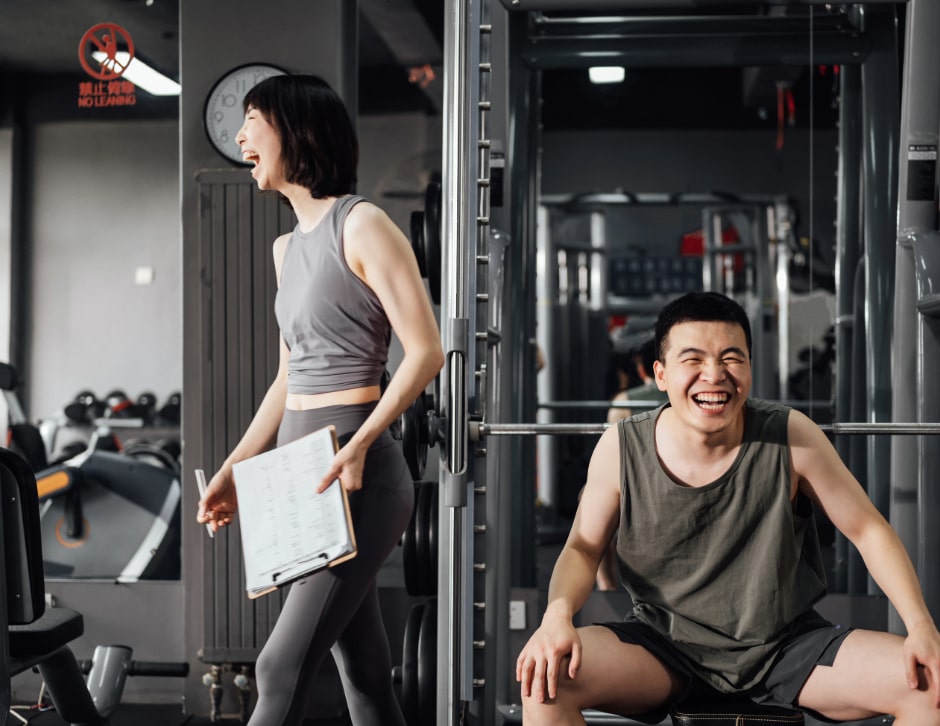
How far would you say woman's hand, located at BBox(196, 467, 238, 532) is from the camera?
1.92 m

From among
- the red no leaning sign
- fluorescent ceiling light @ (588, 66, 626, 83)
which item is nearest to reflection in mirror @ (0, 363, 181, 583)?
the red no leaning sign

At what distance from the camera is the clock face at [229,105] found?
10.2ft

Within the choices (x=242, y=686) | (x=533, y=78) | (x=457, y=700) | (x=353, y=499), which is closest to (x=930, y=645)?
(x=457, y=700)

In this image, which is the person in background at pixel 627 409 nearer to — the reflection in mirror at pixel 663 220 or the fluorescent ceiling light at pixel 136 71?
the reflection in mirror at pixel 663 220

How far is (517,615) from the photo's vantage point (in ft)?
10.4

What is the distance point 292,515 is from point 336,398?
0.77ft

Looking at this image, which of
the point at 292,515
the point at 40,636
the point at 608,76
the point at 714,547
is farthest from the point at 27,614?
the point at 608,76

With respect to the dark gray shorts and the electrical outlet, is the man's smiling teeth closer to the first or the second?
the dark gray shorts

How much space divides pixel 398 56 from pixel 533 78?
58cm

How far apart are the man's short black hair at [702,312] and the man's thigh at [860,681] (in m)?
0.51

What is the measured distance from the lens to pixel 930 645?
59.2 inches

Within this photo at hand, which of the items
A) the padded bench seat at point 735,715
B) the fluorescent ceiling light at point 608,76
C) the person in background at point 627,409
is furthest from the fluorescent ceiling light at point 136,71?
the fluorescent ceiling light at point 608,76

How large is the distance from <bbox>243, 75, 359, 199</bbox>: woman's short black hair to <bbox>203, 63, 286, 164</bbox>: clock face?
130cm

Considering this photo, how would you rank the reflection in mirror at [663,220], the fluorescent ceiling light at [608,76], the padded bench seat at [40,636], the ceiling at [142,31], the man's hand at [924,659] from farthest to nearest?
the fluorescent ceiling light at [608,76] < the reflection in mirror at [663,220] < the ceiling at [142,31] < the padded bench seat at [40,636] < the man's hand at [924,659]
